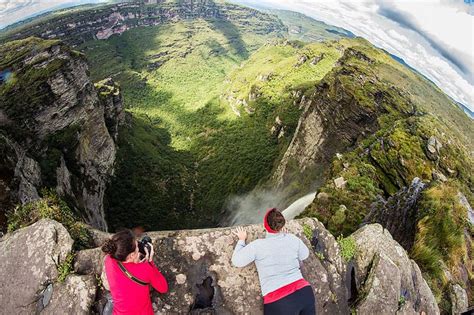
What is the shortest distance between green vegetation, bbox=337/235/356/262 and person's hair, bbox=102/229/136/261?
Result: 753cm

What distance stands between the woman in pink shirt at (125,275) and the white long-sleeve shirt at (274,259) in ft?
8.87

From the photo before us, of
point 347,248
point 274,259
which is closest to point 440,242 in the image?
point 347,248

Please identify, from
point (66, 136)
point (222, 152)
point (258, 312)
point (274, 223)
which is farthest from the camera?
point (222, 152)

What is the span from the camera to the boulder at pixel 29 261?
815cm

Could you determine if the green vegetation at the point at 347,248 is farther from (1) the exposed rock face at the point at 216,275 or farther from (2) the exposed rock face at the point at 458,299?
(2) the exposed rock face at the point at 458,299

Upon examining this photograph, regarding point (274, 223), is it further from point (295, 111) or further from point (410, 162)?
point (295, 111)

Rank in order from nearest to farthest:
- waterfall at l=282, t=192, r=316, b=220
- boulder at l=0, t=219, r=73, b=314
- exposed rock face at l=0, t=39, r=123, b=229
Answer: boulder at l=0, t=219, r=73, b=314, waterfall at l=282, t=192, r=316, b=220, exposed rock face at l=0, t=39, r=123, b=229

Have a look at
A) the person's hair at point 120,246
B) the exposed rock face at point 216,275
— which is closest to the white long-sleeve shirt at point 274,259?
the exposed rock face at point 216,275

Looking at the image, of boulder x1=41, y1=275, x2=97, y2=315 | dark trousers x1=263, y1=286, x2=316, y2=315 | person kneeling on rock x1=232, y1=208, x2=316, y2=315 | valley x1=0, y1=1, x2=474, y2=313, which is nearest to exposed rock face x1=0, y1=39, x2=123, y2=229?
valley x1=0, y1=1, x2=474, y2=313

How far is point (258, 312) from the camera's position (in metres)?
8.73

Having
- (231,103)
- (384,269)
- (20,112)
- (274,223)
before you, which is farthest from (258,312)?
(231,103)

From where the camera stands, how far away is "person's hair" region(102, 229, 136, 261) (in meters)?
6.69

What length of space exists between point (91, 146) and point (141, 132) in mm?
47272

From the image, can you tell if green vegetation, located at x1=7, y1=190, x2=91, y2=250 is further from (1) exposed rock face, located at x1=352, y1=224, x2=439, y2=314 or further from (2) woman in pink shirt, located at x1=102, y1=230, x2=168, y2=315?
(1) exposed rock face, located at x1=352, y1=224, x2=439, y2=314
